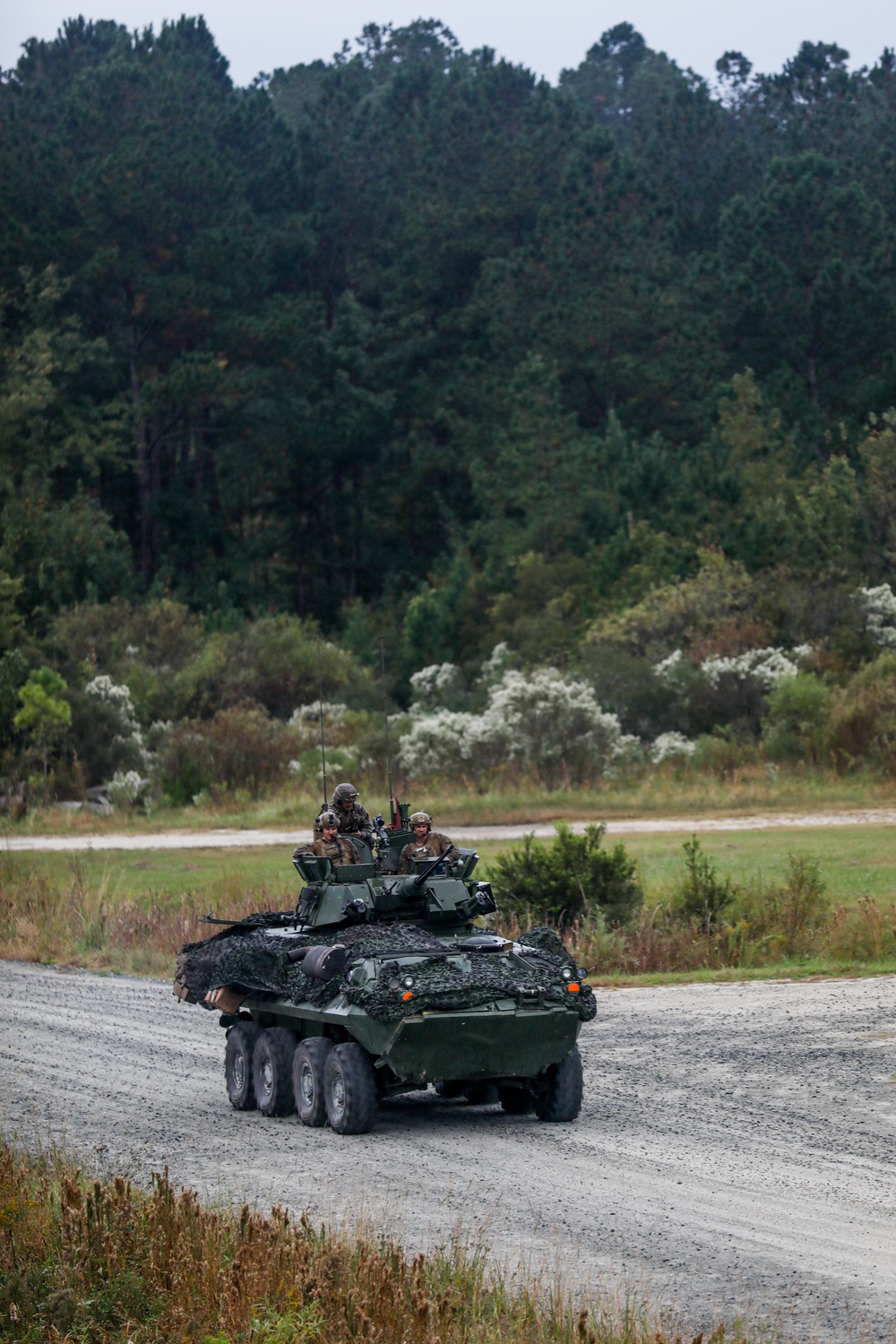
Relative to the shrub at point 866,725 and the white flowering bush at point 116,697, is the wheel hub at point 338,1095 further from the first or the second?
the white flowering bush at point 116,697

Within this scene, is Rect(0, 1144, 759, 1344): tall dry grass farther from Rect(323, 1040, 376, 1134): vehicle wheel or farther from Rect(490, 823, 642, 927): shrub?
Rect(490, 823, 642, 927): shrub

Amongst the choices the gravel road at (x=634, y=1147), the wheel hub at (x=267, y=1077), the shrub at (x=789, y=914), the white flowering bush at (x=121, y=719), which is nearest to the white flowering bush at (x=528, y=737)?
the white flowering bush at (x=121, y=719)

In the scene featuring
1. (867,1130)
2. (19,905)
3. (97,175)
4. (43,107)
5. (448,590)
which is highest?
(43,107)

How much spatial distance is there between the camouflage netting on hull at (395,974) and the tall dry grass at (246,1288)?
10.4ft

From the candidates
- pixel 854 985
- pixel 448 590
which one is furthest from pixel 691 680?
pixel 854 985

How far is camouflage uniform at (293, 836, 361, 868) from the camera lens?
548 inches

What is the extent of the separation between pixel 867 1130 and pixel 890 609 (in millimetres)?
33824

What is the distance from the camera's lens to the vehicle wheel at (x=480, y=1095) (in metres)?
13.5

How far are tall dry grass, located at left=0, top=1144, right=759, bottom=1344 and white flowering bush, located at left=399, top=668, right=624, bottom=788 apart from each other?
107ft

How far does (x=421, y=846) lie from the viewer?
1401cm

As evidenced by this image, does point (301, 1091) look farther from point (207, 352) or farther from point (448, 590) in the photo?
point (207, 352)

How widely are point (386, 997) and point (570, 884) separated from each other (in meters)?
9.77

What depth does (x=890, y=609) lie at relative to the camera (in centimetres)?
4416

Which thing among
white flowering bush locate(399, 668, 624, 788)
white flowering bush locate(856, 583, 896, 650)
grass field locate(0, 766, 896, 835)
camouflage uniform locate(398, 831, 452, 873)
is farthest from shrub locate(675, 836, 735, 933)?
white flowering bush locate(856, 583, 896, 650)
